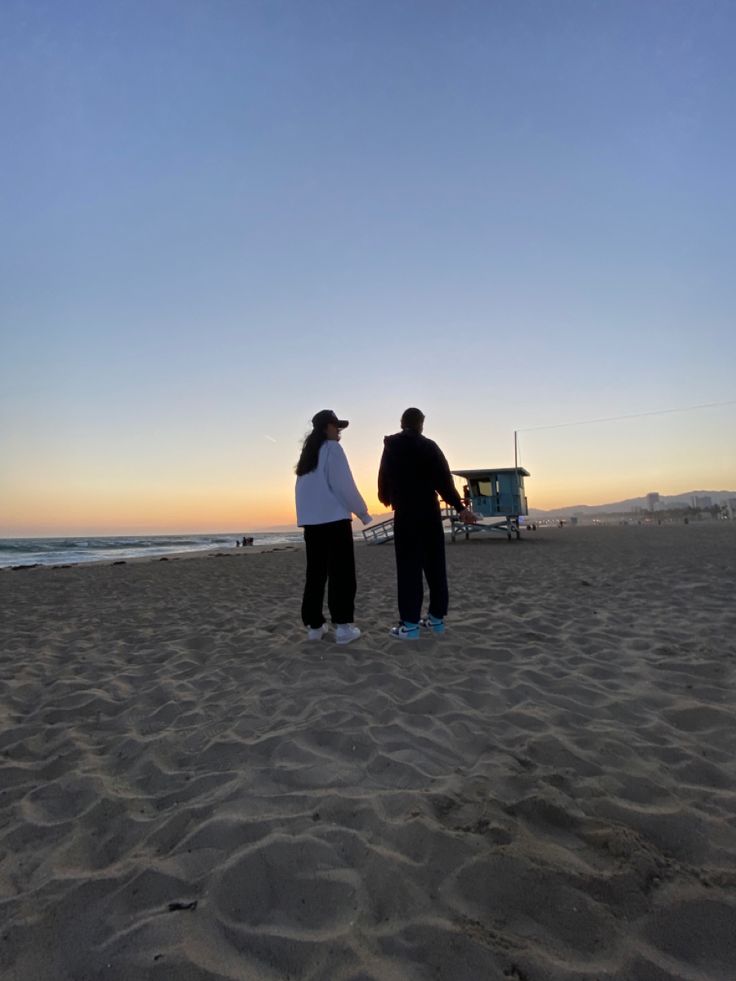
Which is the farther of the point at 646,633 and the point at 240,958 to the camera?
the point at 646,633

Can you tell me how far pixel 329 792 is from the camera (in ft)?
6.91

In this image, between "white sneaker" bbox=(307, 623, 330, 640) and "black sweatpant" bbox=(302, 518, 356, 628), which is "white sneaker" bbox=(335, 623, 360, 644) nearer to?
"black sweatpant" bbox=(302, 518, 356, 628)

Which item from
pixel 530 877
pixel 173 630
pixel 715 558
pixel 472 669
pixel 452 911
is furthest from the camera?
pixel 715 558

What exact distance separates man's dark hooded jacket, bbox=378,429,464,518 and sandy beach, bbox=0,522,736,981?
50.8 inches

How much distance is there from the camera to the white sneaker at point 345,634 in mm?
4617

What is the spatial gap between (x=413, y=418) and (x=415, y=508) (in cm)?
87

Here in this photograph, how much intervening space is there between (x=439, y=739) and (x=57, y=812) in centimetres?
175

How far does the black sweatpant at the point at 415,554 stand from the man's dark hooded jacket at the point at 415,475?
75 mm

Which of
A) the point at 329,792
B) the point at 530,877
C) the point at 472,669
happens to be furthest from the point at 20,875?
the point at 472,669

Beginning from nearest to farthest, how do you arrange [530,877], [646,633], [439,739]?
[530,877], [439,739], [646,633]

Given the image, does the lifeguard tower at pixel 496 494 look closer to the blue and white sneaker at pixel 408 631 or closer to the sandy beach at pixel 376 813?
the blue and white sneaker at pixel 408 631

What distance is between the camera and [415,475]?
467 cm

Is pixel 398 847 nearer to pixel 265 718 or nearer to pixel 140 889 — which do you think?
pixel 140 889

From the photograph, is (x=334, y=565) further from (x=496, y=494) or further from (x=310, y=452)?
(x=496, y=494)
